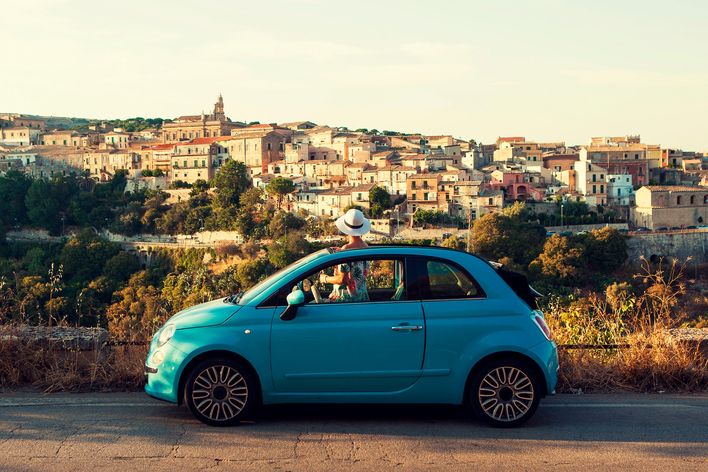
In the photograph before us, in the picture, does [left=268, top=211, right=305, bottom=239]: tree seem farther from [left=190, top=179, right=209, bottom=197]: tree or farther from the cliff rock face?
the cliff rock face

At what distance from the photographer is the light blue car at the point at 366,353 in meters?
5.13

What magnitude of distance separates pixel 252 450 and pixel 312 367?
63cm

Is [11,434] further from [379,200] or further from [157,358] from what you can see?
[379,200]

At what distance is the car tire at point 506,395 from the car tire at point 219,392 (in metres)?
1.33

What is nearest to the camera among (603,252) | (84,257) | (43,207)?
(603,252)

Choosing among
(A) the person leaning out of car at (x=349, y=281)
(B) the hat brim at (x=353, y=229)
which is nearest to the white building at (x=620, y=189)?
(B) the hat brim at (x=353, y=229)

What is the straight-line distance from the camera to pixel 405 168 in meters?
66.1

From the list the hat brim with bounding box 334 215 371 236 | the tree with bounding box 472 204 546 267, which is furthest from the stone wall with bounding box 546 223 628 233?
the hat brim with bounding box 334 215 371 236

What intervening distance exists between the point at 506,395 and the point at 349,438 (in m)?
0.95

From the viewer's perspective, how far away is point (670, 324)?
22.6 feet

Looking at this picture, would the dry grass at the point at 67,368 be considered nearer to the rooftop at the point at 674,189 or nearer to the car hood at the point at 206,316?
the car hood at the point at 206,316

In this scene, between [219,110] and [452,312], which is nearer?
[452,312]

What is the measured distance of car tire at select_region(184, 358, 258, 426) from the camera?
202 inches

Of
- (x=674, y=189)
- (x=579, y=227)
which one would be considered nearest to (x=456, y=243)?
(x=579, y=227)
